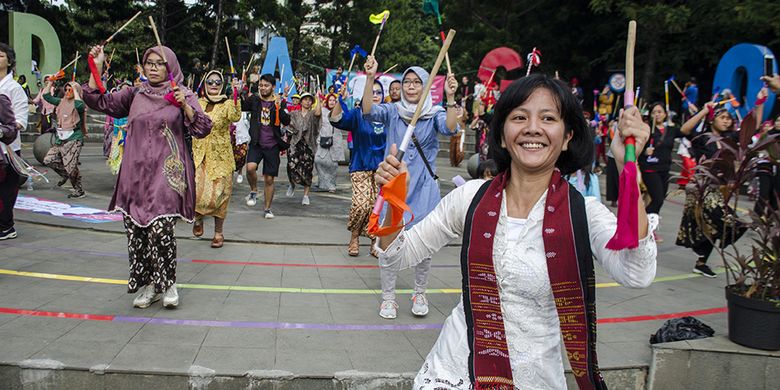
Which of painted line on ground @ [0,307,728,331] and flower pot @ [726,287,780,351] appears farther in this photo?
painted line on ground @ [0,307,728,331]

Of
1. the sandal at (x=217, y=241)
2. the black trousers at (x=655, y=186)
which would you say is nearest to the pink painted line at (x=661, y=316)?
the black trousers at (x=655, y=186)

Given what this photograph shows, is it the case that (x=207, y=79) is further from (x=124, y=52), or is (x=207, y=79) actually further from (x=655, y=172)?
(x=124, y=52)

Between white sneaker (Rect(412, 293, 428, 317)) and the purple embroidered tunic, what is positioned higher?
the purple embroidered tunic

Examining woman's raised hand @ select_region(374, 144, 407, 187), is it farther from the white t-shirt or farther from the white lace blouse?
the white t-shirt

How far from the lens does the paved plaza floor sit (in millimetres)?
3861

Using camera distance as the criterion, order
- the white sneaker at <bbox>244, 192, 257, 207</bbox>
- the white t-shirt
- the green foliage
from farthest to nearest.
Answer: the green foliage → the white sneaker at <bbox>244, 192, 257, 207</bbox> → the white t-shirt

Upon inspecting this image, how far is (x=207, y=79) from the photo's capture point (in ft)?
22.9

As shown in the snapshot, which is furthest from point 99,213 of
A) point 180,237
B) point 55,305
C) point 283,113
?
point 55,305

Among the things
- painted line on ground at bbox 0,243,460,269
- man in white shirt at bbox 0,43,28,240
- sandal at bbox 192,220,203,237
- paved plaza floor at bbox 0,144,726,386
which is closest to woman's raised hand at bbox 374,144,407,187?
paved plaza floor at bbox 0,144,726,386

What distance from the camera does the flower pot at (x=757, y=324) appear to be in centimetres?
390

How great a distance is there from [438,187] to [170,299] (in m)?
2.25

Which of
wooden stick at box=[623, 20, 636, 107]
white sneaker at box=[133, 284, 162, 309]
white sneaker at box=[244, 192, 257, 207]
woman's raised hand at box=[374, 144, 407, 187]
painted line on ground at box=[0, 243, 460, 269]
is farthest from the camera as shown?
white sneaker at box=[244, 192, 257, 207]

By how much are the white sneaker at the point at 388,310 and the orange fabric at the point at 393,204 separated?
2.59 meters

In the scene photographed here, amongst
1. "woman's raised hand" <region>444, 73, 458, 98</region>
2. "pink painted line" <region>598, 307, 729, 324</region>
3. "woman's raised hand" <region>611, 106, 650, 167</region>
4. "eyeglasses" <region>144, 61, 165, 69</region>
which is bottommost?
"pink painted line" <region>598, 307, 729, 324</region>
